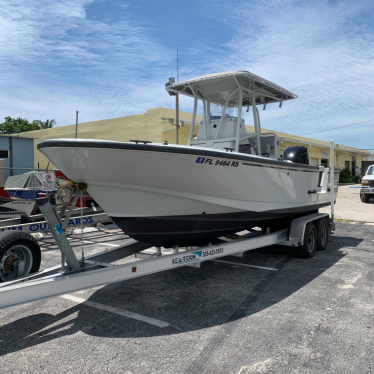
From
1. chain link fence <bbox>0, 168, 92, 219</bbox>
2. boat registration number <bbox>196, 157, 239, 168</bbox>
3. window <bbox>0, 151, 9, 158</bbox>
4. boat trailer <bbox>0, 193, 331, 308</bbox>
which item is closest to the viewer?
boat trailer <bbox>0, 193, 331, 308</bbox>

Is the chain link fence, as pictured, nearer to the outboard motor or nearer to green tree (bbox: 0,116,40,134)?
the outboard motor

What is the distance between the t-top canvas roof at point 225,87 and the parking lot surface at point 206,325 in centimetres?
299

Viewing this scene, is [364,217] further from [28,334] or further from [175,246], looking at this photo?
[28,334]

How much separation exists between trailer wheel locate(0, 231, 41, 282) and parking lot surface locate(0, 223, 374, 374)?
39 cm

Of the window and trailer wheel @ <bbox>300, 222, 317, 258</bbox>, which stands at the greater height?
the window

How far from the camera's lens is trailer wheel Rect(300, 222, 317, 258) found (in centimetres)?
616

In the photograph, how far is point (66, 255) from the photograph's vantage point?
12.4ft

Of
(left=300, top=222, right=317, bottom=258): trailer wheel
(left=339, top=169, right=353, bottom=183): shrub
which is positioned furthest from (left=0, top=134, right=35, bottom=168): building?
(left=339, top=169, right=353, bottom=183): shrub

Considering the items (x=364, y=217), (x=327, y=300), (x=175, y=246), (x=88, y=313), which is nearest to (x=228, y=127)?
(x=175, y=246)

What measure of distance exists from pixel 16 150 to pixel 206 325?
2161 centimetres

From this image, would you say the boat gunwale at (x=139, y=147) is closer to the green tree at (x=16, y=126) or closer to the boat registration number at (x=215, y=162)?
the boat registration number at (x=215, y=162)

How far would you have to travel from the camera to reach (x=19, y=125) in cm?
4075

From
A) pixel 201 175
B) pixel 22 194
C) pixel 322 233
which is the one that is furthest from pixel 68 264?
pixel 22 194

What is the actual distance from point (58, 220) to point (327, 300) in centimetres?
311
